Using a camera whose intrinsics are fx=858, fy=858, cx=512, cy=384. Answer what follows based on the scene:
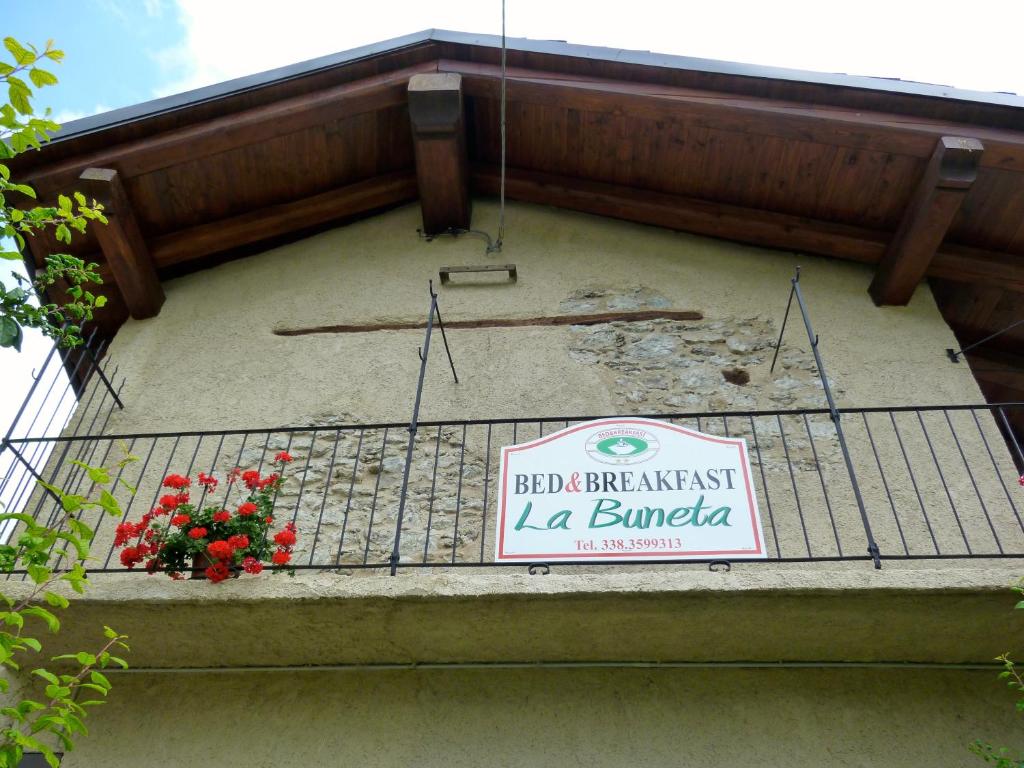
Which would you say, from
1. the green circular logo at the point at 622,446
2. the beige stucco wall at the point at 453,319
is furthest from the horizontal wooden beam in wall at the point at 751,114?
the green circular logo at the point at 622,446

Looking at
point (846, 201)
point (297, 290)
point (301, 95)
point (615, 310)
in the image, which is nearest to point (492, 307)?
point (615, 310)

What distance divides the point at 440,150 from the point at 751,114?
244cm

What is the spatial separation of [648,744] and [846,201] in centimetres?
445

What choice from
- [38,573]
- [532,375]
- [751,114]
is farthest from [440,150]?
[38,573]

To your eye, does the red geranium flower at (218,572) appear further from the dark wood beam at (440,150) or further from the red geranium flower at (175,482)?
the dark wood beam at (440,150)

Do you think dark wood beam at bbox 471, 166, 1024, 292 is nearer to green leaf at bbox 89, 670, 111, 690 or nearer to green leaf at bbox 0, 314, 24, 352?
green leaf at bbox 0, 314, 24, 352

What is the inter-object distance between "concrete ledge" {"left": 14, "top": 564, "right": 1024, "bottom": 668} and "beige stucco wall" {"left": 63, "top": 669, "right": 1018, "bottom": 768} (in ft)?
0.44

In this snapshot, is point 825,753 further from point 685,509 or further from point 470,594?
point 470,594

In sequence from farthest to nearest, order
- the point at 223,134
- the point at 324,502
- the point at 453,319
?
the point at 453,319 < the point at 223,134 < the point at 324,502

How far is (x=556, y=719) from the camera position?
4297 millimetres

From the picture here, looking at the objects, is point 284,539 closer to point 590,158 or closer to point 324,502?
point 324,502

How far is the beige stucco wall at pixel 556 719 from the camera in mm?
4145

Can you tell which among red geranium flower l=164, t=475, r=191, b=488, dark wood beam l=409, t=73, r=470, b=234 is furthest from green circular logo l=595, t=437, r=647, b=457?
dark wood beam l=409, t=73, r=470, b=234

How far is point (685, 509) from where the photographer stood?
4.38m
